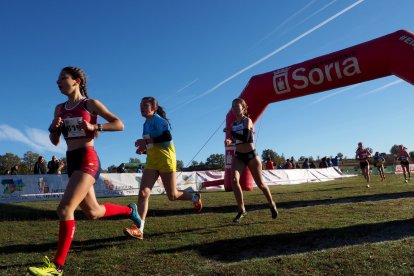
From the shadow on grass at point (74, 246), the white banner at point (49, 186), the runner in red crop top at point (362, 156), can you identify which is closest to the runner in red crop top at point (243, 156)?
the shadow on grass at point (74, 246)

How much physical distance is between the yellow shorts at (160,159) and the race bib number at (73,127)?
1775 millimetres

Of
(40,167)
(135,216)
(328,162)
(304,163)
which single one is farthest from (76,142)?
(328,162)

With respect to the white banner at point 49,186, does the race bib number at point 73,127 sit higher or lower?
higher

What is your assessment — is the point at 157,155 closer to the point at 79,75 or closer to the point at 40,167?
the point at 79,75

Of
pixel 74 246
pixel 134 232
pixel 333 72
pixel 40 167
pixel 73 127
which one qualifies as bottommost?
pixel 74 246

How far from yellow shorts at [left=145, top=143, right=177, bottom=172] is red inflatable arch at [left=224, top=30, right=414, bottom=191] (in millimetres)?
6395

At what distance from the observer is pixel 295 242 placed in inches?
196

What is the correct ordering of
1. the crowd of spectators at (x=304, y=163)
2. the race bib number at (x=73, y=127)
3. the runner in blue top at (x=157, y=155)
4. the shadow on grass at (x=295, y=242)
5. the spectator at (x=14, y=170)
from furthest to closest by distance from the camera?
the crowd of spectators at (x=304, y=163)
the spectator at (x=14, y=170)
the runner in blue top at (x=157, y=155)
the shadow on grass at (x=295, y=242)
the race bib number at (x=73, y=127)

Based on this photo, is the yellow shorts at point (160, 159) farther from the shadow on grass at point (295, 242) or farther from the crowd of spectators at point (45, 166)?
the crowd of spectators at point (45, 166)

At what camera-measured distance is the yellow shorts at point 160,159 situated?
566 centimetres

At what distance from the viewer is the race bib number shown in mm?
4027

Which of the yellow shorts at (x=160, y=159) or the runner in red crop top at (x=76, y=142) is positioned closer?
the runner in red crop top at (x=76, y=142)

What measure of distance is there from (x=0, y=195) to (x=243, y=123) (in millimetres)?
12131

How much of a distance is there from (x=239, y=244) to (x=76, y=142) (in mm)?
2435
